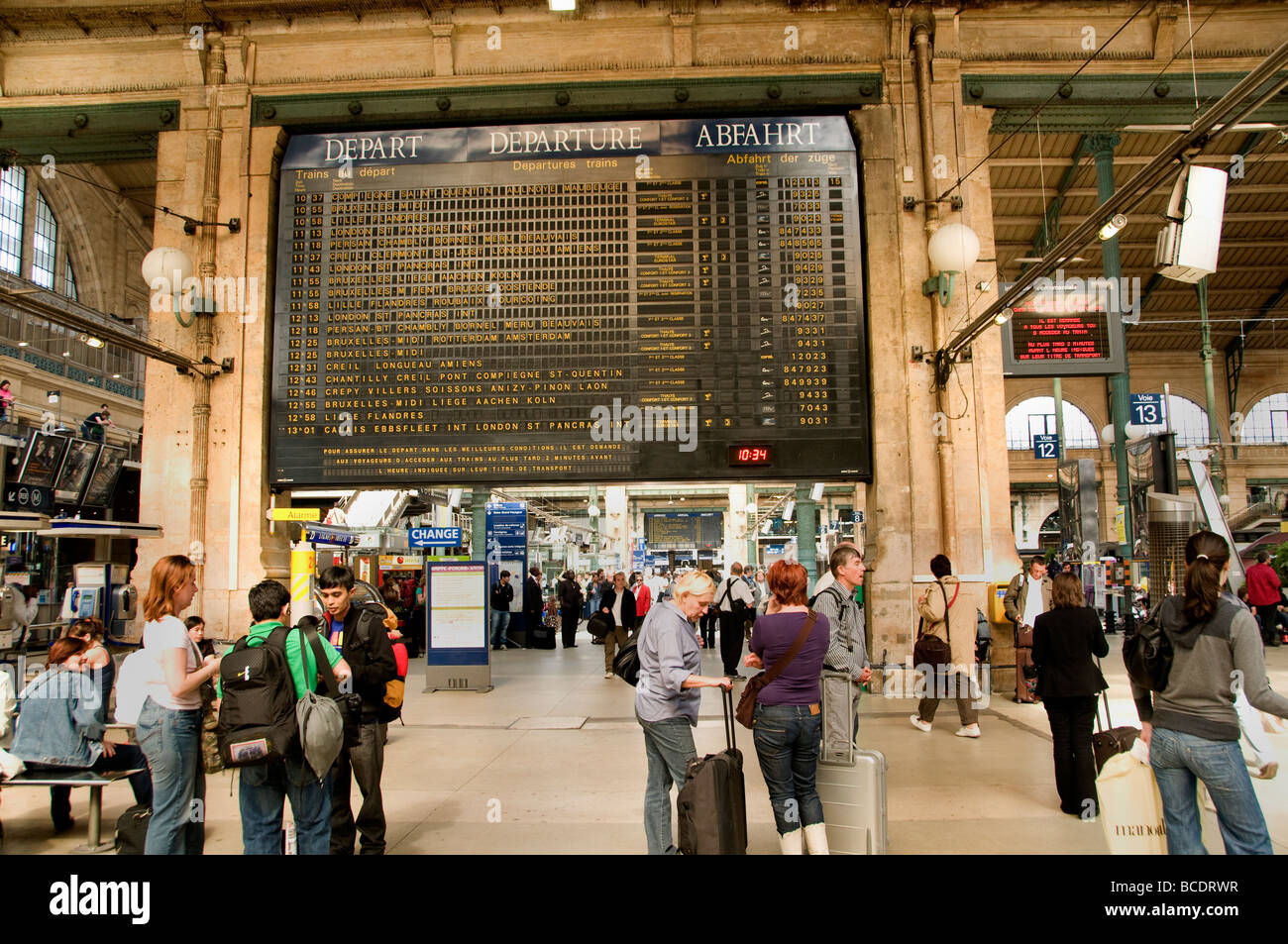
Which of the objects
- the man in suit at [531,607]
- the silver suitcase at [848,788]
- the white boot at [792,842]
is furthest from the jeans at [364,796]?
the man in suit at [531,607]

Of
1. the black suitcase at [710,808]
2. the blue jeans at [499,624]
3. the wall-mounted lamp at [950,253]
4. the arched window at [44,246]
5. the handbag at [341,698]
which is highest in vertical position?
the arched window at [44,246]

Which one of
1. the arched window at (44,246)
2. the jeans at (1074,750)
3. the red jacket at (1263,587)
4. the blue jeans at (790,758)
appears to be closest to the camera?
the blue jeans at (790,758)

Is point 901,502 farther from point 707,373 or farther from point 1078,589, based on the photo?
point 1078,589

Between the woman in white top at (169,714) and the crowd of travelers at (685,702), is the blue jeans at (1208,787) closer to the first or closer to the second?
the crowd of travelers at (685,702)

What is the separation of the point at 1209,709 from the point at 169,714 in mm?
4699

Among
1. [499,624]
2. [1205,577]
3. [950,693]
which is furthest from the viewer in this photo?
[499,624]

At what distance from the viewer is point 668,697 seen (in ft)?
13.7

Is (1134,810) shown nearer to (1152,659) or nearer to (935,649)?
(1152,659)

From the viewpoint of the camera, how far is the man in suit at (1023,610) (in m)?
8.86

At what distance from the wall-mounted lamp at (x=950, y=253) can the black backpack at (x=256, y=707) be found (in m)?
7.79

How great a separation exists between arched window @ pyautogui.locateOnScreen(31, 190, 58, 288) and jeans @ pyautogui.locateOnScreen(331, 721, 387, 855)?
2652 centimetres

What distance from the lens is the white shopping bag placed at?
362cm

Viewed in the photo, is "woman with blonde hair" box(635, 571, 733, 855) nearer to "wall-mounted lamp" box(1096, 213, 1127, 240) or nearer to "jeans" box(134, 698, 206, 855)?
"jeans" box(134, 698, 206, 855)

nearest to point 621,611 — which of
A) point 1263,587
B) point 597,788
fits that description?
point 597,788
